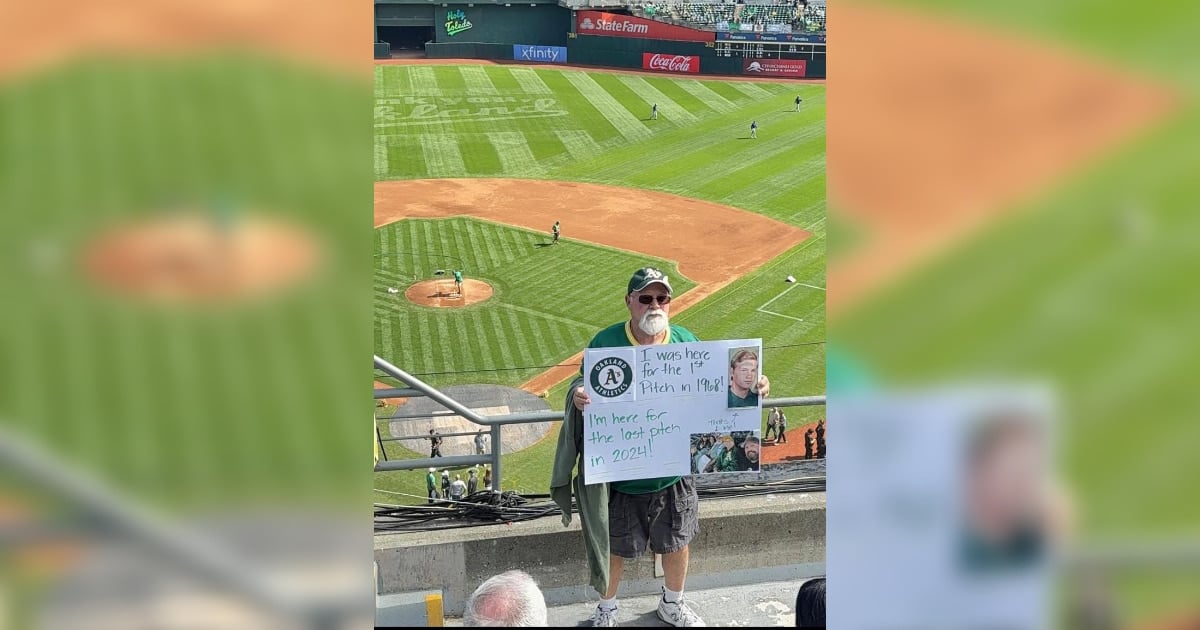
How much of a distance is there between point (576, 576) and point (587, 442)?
47 cm

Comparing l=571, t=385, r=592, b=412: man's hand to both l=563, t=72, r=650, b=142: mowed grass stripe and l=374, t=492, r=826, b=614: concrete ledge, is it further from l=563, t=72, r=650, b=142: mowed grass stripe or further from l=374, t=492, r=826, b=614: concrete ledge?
l=563, t=72, r=650, b=142: mowed grass stripe

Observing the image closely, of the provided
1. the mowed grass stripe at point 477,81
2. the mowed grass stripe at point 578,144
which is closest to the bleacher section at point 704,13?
the mowed grass stripe at point 477,81

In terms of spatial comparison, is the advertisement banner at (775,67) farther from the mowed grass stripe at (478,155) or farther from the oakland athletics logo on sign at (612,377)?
the oakland athletics logo on sign at (612,377)

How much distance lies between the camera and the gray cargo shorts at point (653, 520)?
3107mm

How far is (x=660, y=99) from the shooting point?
35.7 m

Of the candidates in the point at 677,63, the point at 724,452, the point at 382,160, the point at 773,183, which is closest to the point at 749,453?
the point at 724,452

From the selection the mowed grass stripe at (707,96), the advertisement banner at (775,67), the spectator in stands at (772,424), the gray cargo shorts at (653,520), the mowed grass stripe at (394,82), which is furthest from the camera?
the advertisement banner at (775,67)

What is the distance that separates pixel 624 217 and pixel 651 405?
20786mm

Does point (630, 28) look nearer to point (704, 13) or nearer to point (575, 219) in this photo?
point (704, 13)

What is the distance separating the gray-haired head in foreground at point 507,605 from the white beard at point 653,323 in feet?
3.09

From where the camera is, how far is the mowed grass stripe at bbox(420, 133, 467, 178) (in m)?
26.6

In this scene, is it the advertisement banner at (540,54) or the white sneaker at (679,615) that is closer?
the white sneaker at (679,615)

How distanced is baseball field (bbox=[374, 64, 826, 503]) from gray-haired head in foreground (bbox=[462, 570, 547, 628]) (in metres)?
7.22
